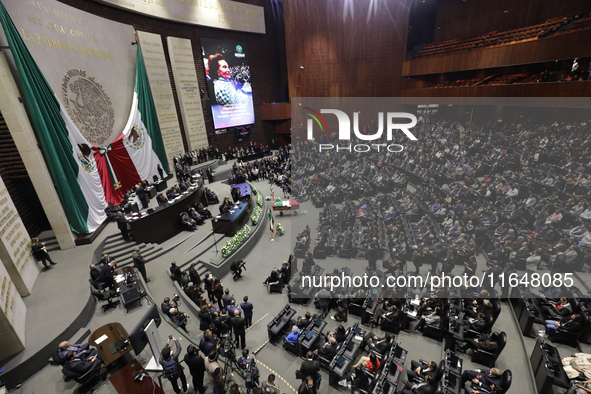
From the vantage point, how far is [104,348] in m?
6.05

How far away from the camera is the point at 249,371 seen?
5988 millimetres

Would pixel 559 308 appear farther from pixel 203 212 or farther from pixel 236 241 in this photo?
pixel 203 212

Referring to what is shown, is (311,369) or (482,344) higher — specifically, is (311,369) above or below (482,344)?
above

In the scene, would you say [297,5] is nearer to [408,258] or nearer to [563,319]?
[408,258]

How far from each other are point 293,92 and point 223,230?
19.6 metres

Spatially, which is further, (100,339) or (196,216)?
(196,216)

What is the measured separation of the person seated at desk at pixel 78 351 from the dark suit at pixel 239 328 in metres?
3.03

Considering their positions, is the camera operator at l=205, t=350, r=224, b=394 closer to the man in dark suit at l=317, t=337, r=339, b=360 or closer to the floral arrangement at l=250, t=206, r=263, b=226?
the man in dark suit at l=317, t=337, r=339, b=360

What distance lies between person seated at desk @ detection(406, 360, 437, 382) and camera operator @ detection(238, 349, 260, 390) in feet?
11.3

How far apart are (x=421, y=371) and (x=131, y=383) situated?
619 centimetres

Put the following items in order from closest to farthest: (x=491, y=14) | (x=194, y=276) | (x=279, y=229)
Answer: (x=194, y=276) < (x=279, y=229) < (x=491, y=14)

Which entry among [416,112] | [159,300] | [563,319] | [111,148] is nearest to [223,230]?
[159,300]

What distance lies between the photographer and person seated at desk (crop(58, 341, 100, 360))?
5965 millimetres

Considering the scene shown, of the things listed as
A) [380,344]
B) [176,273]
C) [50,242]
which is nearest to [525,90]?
[380,344]
